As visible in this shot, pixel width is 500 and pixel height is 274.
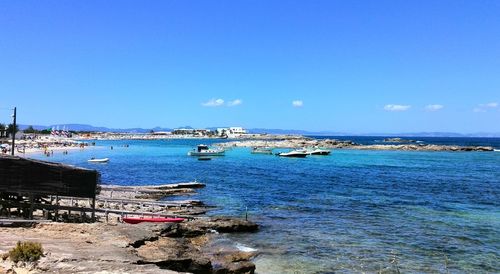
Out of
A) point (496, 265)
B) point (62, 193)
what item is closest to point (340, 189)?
point (496, 265)

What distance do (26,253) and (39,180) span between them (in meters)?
8.60

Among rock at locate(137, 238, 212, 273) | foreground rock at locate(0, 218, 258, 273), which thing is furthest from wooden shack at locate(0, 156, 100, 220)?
rock at locate(137, 238, 212, 273)

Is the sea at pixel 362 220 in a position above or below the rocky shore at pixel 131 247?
below

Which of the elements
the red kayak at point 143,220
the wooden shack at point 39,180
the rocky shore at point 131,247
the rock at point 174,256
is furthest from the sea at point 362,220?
the wooden shack at point 39,180

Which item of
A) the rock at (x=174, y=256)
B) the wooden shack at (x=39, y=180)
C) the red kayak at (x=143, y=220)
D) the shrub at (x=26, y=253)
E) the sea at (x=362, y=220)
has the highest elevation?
the wooden shack at (x=39, y=180)

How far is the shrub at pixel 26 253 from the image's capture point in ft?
45.0

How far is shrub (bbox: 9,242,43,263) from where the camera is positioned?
540 inches

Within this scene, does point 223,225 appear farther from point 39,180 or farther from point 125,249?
point 39,180

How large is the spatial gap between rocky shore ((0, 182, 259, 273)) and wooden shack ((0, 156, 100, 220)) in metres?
1.68

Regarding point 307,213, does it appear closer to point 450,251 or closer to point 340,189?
point 450,251

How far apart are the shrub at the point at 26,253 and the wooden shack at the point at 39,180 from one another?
26.3ft

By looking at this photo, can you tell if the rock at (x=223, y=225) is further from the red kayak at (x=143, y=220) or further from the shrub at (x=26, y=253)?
the shrub at (x=26, y=253)

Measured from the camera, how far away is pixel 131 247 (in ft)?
60.0

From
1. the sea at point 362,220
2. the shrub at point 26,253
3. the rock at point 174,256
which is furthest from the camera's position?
the sea at point 362,220
